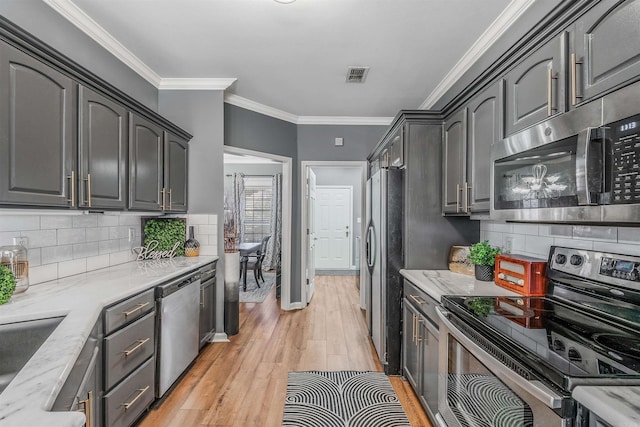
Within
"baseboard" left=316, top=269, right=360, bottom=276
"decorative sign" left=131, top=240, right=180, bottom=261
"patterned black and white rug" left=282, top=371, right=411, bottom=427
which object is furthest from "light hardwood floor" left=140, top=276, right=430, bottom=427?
"baseboard" left=316, top=269, right=360, bottom=276

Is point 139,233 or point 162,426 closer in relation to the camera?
point 162,426

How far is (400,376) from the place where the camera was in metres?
2.68

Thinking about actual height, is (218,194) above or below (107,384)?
above

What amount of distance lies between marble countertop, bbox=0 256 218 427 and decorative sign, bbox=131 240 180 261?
0.16m

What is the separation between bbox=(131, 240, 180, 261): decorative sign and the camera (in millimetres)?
2967

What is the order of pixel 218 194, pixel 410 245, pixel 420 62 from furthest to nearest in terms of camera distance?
pixel 218 194
pixel 420 62
pixel 410 245

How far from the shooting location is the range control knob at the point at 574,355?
99cm

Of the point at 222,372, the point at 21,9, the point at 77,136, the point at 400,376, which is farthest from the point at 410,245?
the point at 21,9

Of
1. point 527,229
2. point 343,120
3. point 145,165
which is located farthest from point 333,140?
point 527,229

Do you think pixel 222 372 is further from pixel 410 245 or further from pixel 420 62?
pixel 420 62

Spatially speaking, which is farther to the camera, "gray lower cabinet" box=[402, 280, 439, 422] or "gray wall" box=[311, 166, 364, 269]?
"gray wall" box=[311, 166, 364, 269]

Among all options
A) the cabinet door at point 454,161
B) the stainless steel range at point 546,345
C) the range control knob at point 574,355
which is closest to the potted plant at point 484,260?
the cabinet door at point 454,161

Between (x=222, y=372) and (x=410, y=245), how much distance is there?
187 cm

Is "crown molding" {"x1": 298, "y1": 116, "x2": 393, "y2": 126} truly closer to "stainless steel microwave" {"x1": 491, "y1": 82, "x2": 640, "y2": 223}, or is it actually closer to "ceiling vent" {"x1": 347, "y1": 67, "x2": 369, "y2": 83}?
"ceiling vent" {"x1": 347, "y1": 67, "x2": 369, "y2": 83}
